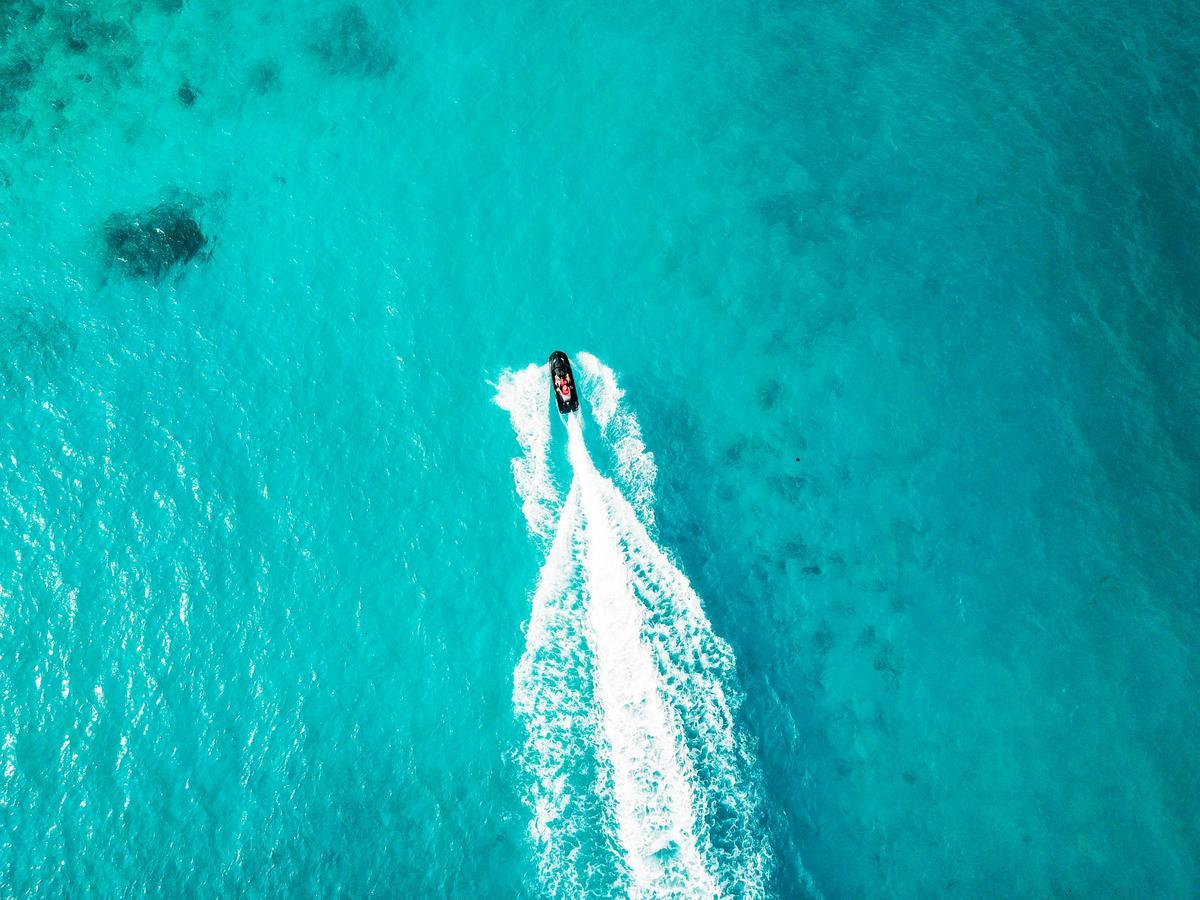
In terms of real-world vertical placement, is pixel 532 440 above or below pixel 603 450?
below

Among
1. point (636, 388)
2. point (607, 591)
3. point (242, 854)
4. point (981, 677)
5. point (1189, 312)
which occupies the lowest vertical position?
point (242, 854)

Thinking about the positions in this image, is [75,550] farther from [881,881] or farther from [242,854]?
[881,881]

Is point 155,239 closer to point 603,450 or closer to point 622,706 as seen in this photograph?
point 603,450

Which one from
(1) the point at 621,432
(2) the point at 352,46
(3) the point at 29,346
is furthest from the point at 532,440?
(3) the point at 29,346

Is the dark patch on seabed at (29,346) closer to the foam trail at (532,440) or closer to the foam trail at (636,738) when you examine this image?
the foam trail at (532,440)

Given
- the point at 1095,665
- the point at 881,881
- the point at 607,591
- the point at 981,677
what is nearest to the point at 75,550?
the point at 607,591

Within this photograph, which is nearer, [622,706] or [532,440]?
[622,706]
